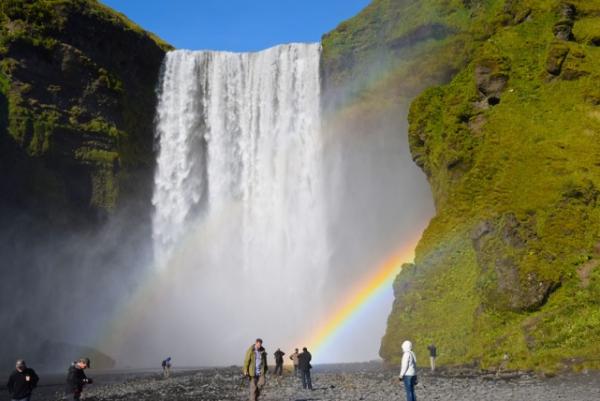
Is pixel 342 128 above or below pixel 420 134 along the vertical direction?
above

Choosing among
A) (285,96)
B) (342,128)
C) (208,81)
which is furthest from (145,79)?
(342,128)

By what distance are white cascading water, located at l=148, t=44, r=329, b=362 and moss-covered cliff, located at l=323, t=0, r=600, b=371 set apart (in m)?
16.7

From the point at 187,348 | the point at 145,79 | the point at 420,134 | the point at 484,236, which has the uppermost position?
the point at 145,79

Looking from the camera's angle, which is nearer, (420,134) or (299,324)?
(420,134)

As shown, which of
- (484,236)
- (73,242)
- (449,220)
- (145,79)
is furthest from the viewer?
(145,79)

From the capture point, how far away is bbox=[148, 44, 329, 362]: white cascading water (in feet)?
190

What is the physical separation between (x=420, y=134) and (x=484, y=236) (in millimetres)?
12539

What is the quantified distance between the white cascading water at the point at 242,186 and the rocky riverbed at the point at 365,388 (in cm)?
2488

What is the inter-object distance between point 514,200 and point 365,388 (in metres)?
14.7

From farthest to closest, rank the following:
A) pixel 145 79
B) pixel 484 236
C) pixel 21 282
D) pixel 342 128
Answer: pixel 145 79 < pixel 342 128 < pixel 21 282 < pixel 484 236

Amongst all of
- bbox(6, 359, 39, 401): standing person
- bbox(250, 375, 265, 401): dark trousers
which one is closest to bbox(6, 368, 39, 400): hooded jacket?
bbox(6, 359, 39, 401): standing person

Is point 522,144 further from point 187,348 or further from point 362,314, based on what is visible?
point 187,348

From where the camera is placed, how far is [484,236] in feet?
113

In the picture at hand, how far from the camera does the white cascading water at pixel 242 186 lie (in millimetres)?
57844
